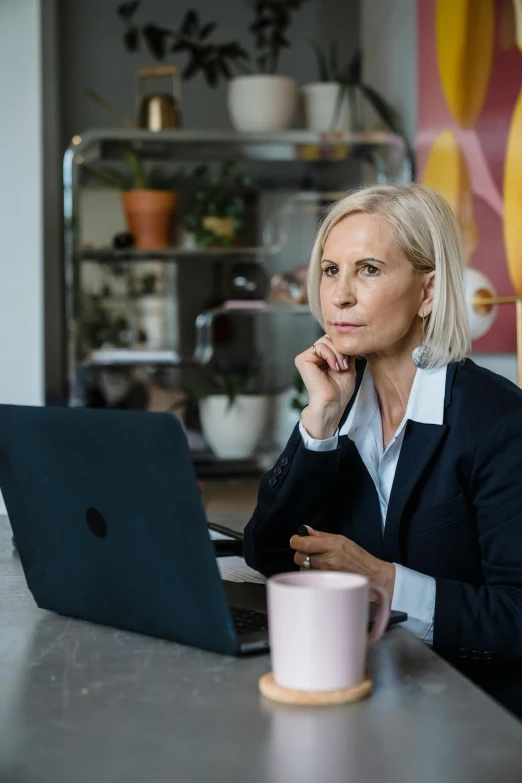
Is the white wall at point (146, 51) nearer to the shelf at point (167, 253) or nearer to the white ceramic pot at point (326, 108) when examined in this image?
the white ceramic pot at point (326, 108)

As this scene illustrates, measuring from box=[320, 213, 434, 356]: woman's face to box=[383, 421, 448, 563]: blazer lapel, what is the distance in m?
0.17

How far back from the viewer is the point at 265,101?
3.80m

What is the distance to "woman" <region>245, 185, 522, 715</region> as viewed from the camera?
3.52ft

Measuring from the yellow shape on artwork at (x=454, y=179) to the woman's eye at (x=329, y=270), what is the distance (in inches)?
59.3

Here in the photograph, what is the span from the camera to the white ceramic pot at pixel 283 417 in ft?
12.2

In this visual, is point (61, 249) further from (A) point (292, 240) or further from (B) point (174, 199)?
(A) point (292, 240)

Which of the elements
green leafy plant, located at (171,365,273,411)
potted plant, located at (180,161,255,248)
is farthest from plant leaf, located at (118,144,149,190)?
green leafy plant, located at (171,365,273,411)

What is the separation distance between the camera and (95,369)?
403 cm

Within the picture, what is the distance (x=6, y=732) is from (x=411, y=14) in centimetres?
344

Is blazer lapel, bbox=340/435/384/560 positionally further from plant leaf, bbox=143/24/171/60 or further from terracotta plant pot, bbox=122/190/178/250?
plant leaf, bbox=143/24/171/60

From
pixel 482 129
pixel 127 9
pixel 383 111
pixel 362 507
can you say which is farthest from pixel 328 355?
pixel 127 9

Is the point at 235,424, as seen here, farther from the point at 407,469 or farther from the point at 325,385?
the point at 407,469

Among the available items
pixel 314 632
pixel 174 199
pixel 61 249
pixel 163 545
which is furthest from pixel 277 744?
pixel 61 249

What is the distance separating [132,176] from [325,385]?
8.94 feet
